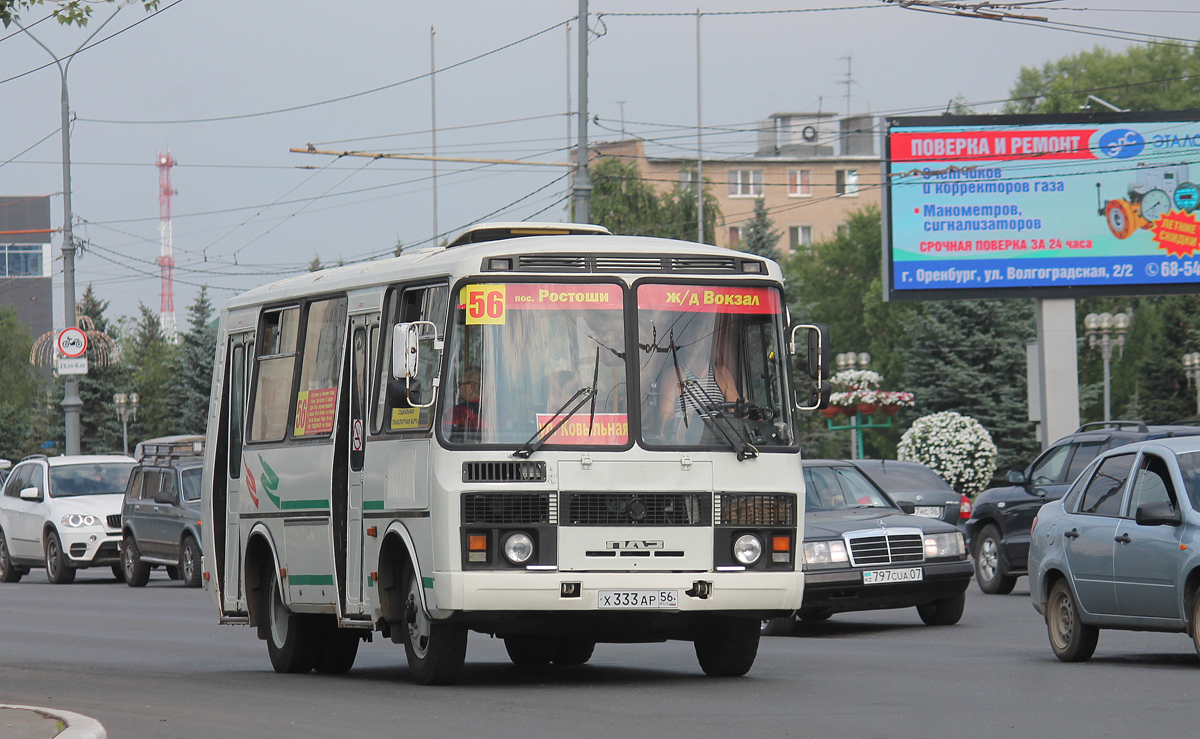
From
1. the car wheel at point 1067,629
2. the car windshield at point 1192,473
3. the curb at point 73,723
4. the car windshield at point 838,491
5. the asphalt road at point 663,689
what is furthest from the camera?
the car windshield at point 838,491

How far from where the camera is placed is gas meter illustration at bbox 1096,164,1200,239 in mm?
38625

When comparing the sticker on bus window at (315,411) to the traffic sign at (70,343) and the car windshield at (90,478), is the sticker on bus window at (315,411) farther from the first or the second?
the traffic sign at (70,343)

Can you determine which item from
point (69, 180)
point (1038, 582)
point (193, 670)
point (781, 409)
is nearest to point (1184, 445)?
point (1038, 582)

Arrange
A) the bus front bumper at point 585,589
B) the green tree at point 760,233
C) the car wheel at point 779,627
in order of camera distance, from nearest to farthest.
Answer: the bus front bumper at point 585,589
the car wheel at point 779,627
the green tree at point 760,233

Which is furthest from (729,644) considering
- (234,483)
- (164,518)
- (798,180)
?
(798,180)

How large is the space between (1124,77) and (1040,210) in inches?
1855

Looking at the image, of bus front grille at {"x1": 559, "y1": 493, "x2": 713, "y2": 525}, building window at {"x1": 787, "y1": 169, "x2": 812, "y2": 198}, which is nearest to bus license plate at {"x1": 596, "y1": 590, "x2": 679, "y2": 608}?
bus front grille at {"x1": 559, "y1": 493, "x2": 713, "y2": 525}

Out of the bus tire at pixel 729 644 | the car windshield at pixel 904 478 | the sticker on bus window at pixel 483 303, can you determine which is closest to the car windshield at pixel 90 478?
the car windshield at pixel 904 478

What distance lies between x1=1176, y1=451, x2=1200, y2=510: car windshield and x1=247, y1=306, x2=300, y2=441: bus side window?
A: 620 cm

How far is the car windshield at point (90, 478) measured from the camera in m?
32.1

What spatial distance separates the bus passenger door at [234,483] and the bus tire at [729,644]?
389cm

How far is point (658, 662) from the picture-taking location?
14719 mm

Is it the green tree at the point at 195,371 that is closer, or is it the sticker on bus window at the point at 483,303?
the sticker on bus window at the point at 483,303

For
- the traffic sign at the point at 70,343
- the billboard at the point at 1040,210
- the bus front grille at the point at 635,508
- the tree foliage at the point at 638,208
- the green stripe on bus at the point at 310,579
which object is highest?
the tree foliage at the point at 638,208
